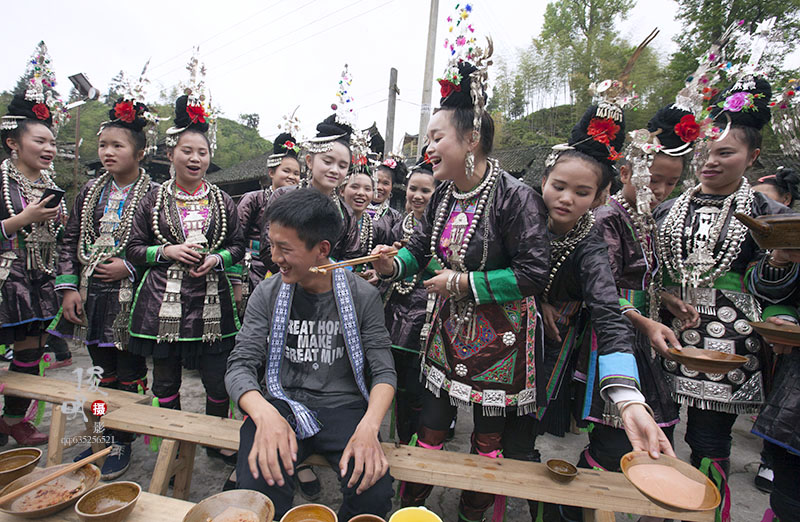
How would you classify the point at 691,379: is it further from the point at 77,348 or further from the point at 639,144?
the point at 77,348

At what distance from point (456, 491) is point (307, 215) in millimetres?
2313

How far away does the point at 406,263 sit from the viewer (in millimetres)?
2447

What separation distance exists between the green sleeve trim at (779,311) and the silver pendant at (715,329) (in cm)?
30

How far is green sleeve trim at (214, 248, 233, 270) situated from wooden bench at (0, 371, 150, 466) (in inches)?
41.6

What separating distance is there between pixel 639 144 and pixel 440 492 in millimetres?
2672

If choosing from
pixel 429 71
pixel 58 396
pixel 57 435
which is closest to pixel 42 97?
pixel 58 396

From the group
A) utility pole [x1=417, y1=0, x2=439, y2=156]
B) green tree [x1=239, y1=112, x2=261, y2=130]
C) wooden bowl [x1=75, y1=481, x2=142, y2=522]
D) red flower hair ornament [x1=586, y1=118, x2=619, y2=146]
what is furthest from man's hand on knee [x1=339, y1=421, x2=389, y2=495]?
green tree [x1=239, y1=112, x2=261, y2=130]

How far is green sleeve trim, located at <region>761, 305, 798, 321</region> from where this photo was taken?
7.73 feet

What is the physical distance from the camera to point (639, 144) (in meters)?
2.29

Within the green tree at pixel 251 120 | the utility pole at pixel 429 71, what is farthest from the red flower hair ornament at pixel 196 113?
the green tree at pixel 251 120

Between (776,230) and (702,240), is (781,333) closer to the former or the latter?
(776,230)

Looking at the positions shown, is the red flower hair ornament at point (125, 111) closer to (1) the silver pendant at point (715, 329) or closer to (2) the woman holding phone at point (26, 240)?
(2) the woman holding phone at point (26, 240)

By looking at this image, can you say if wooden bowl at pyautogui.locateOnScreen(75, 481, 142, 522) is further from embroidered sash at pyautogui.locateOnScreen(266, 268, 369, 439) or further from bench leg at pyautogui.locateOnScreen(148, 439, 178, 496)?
bench leg at pyautogui.locateOnScreen(148, 439, 178, 496)

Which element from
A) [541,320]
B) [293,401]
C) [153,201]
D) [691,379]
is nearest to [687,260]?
[691,379]
